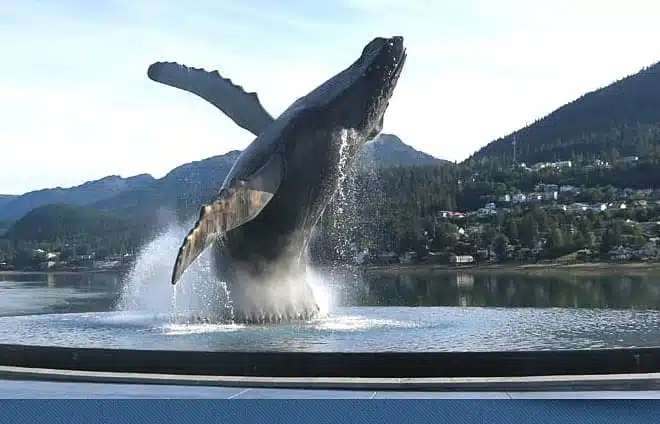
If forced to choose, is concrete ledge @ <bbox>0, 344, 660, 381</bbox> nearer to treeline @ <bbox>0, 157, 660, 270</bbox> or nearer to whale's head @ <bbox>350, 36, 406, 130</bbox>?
whale's head @ <bbox>350, 36, 406, 130</bbox>

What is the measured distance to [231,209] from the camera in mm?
16172

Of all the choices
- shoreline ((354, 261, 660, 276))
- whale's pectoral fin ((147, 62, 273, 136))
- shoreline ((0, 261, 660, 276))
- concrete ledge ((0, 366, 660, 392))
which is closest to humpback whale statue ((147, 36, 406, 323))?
whale's pectoral fin ((147, 62, 273, 136))

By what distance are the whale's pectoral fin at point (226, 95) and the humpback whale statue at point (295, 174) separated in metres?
1.41

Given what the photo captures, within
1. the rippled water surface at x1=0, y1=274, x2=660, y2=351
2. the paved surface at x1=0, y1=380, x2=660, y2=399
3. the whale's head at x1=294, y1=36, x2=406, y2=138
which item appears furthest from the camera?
the whale's head at x1=294, y1=36, x2=406, y2=138

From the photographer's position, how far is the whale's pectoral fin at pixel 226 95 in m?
20.1

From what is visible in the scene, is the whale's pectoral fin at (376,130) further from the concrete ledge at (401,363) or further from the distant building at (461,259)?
the distant building at (461,259)

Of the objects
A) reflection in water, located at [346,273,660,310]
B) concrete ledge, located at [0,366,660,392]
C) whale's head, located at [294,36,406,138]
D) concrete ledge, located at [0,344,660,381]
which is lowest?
reflection in water, located at [346,273,660,310]

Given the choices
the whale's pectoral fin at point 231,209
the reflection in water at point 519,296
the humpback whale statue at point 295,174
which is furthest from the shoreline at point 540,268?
the whale's pectoral fin at point 231,209

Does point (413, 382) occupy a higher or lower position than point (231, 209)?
lower

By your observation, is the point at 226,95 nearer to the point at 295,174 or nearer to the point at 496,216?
the point at 295,174

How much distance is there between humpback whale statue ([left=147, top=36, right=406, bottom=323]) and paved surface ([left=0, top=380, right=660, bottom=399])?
6.81 m

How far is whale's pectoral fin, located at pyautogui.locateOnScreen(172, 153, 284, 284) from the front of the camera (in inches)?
588

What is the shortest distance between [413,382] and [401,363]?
2.59 feet

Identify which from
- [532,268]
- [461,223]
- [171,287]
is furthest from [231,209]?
[461,223]
